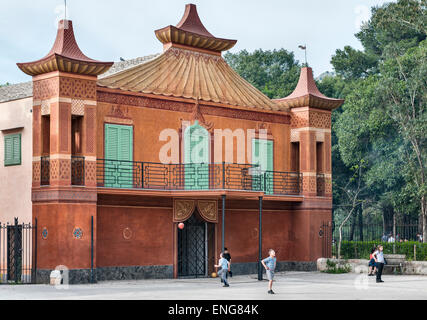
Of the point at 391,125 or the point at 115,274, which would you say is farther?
the point at 391,125

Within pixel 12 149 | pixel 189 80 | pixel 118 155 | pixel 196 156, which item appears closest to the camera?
pixel 118 155

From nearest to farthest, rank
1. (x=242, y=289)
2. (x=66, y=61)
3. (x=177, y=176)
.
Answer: (x=242, y=289) → (x=66, y=61) → (x=177, y=176)

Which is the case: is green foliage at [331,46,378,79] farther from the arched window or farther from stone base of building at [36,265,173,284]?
stone base of building at [36,265,173,284]

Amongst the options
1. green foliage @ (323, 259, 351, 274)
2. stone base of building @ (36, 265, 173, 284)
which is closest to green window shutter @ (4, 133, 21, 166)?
stone base of building @ (36, 265, 173, 284)

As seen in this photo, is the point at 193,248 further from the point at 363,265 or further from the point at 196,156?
the point at 363,265

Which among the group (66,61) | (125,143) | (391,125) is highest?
(66,61)

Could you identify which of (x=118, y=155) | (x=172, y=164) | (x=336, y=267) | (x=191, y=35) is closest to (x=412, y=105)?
(x=336, y=267)

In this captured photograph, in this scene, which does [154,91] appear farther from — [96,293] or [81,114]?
[96,293]

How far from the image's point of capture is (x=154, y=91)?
27219 millimetres

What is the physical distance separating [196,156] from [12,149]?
6.80 meters

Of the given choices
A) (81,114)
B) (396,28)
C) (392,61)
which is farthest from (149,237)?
(396,28)

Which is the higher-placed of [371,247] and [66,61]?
[66,61]

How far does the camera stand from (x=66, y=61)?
23922 mm
